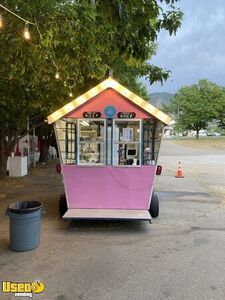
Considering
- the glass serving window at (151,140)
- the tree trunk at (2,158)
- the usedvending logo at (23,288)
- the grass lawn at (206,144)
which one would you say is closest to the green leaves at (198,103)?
the grass lawn at (206,144)

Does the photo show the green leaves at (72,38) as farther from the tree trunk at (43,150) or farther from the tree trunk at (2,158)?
the tree trunk at (43,150)

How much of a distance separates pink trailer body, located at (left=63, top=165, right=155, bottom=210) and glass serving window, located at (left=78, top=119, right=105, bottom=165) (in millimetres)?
268

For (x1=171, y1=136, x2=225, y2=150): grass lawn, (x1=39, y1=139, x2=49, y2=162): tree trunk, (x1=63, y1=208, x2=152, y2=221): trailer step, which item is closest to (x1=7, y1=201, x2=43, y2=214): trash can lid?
(x1=63, y1=208, x2=152, y2=221): trailer step

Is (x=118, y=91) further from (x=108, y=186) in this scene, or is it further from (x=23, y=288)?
(x=23, y=288)

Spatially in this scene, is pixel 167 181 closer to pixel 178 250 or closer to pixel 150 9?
pixel 178 250

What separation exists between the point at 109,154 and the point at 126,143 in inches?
18.5

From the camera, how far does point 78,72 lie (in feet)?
30.6

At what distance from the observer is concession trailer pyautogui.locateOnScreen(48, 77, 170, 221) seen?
7816 mm

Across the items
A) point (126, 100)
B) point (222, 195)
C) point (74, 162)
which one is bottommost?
point (222, 195)

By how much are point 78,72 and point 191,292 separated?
651 cm

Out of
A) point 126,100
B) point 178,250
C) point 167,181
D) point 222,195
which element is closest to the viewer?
point 178,250

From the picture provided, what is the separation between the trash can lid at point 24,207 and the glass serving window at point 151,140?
2.75 m

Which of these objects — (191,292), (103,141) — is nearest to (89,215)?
(103,141)

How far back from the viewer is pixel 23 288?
4.59m
